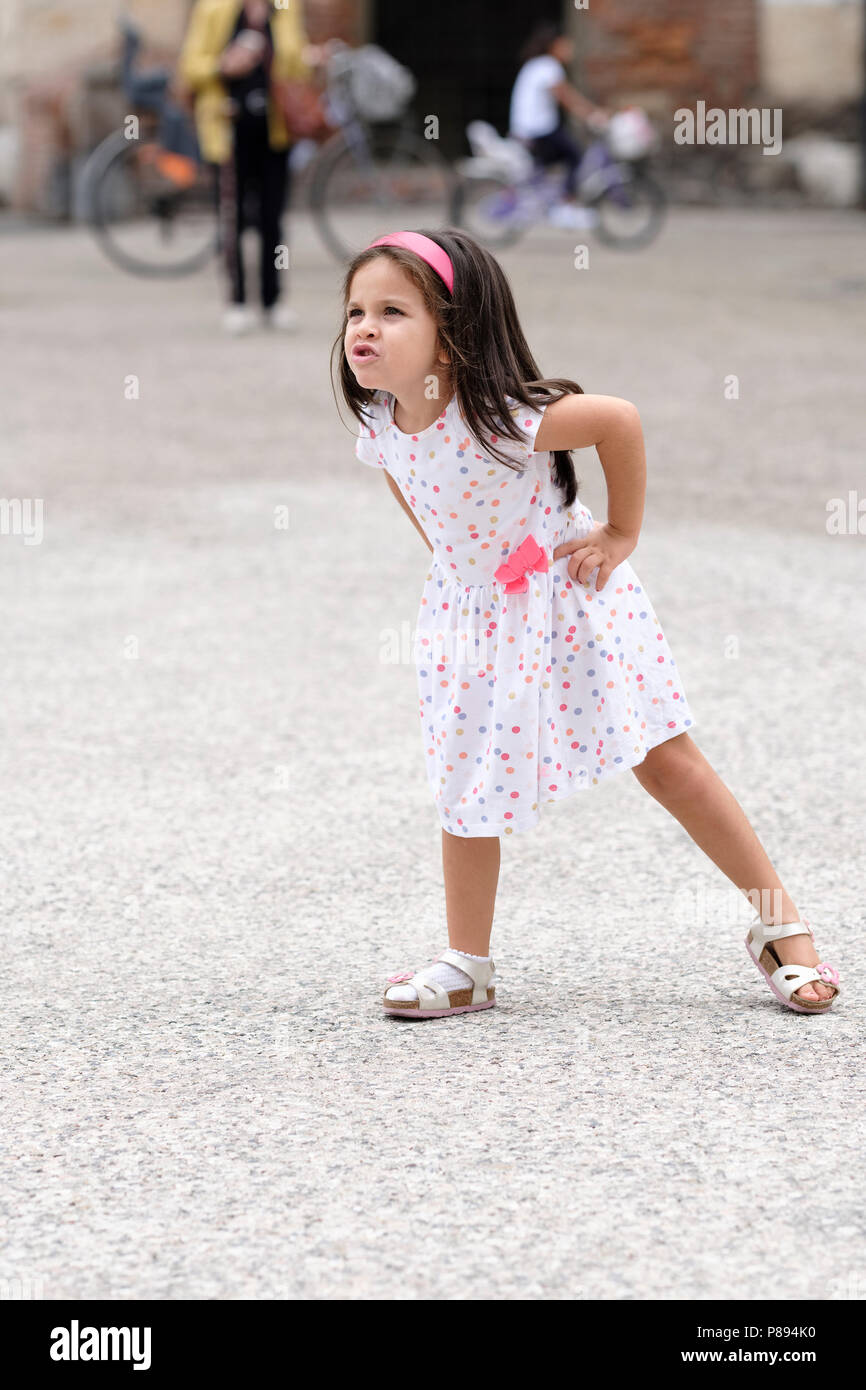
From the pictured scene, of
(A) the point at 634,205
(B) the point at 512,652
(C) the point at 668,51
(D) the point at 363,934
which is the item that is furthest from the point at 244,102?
(C) the point at 668,51

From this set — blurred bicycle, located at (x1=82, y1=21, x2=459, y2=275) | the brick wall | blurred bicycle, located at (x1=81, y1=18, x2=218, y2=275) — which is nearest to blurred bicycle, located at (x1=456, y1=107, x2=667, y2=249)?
blurred bicycle, located at (x1=82, y1=21, x2=459, y2=275)

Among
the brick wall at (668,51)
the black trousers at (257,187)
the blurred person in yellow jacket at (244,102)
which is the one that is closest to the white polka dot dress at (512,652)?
the blurred person in yellow jacket at (244,102)

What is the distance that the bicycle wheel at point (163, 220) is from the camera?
13.1 metres

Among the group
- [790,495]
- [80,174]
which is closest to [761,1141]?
[790,495]

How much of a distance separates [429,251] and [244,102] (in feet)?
25.5

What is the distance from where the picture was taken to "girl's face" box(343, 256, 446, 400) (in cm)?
265

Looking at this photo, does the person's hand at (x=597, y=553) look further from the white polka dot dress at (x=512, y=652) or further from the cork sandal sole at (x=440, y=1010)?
the cork sandal sole at (x=440, y=1010)

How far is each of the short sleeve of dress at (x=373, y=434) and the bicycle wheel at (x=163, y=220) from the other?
10133 mm

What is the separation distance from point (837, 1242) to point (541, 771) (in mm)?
840

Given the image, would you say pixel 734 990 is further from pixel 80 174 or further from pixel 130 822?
pixel 80 174

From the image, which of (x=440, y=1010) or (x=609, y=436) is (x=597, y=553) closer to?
(x=609, y=436)

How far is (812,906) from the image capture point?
10.9 ft

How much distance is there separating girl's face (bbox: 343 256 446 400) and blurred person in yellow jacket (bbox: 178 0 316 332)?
7493 mm

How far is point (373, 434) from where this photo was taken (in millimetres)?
2859
